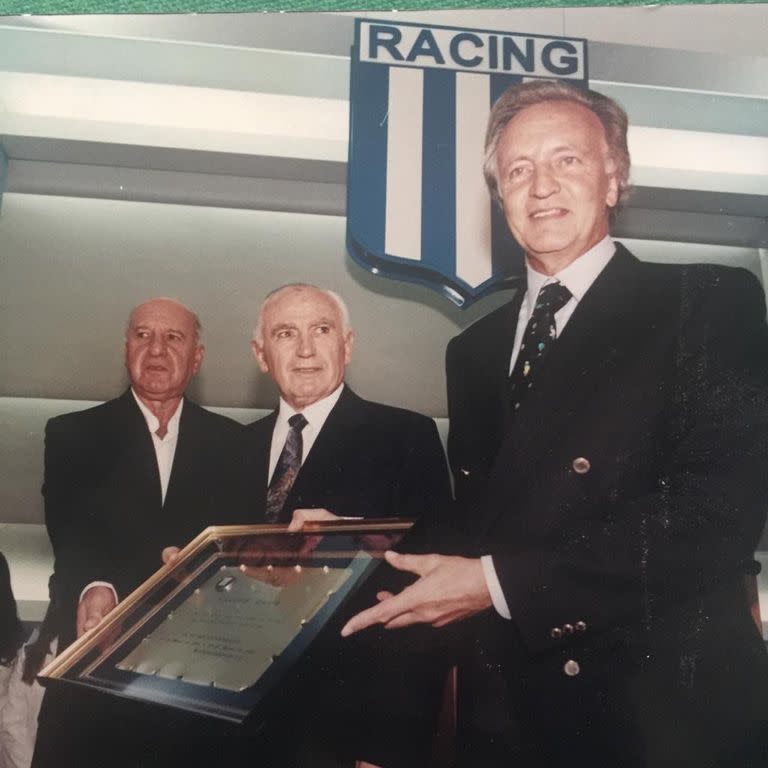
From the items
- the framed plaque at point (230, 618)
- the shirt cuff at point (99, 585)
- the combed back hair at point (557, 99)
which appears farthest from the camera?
the combed back hair at point (557, 99)

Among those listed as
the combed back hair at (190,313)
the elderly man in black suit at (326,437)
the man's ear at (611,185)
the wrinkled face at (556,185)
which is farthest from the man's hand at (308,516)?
the man's ear at (611,185)

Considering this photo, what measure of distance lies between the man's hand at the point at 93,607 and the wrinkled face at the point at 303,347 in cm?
27

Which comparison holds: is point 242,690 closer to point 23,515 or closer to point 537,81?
point 23,515

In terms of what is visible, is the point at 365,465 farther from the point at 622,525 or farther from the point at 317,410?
the point at 622,525

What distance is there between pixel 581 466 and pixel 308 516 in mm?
278

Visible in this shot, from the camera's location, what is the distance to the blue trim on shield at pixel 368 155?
87 cm

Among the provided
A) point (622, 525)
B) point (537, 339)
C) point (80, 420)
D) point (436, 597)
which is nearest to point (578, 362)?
point (537, 339)

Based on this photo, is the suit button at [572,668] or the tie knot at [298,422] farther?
the tie knot at [298,422]

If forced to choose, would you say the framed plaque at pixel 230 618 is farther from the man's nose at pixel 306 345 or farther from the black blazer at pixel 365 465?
the man's nose at pixel 306 345

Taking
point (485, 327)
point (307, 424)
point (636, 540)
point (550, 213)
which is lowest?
point (636, 540)

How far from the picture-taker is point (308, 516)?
77cm

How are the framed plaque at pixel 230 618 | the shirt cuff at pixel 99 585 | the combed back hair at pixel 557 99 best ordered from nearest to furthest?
the framed plaque at pixel 230 618 → the shirt cuff at pixel 99 585 → the combed back hair at pixel 557 99

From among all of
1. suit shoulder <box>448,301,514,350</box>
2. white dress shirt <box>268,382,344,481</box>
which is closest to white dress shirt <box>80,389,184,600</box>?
white dress shirt <box>268,382,344,481</box>

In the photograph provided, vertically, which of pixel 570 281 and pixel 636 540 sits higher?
pixel 570 281
